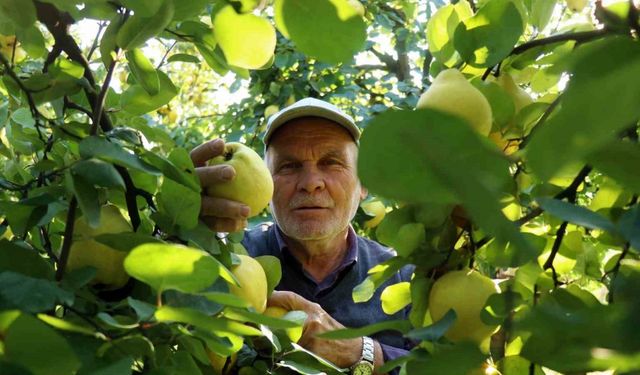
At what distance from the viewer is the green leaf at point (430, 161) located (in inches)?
8.8

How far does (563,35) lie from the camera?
2.12ft

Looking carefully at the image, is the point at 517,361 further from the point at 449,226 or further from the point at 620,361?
the point at 620,361

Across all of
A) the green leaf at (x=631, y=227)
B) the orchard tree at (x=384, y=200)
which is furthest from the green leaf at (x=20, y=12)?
the green leaf at (x=631, y=227)

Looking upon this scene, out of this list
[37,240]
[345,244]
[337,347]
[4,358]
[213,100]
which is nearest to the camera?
[4,358]

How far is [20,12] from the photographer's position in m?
0.59

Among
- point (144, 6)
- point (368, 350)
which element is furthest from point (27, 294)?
point (368, 350)

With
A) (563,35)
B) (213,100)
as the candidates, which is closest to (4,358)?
(563,35)

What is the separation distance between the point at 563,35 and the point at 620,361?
A: 44 cm

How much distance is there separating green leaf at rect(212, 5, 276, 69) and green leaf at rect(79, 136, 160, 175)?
0.12 meters

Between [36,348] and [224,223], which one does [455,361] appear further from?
[224,223]

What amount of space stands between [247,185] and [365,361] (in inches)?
34.8

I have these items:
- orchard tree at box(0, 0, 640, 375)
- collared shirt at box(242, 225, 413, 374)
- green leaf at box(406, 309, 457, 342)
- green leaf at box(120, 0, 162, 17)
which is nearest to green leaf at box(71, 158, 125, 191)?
orchard tree at box(0, 0, 640, 375)

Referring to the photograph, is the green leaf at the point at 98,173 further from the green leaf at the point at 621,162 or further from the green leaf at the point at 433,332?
the green leaf at the point at 621,162

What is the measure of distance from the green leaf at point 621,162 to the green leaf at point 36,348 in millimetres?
247
